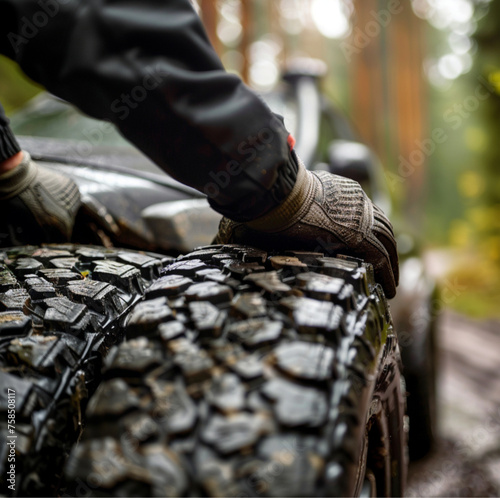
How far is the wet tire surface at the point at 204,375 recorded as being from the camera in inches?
21.9

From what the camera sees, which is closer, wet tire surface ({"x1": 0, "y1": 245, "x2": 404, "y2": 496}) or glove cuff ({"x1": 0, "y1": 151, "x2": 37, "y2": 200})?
wet tire surface ({"x1": 0, "y1": 245, "x2": 404, "y2": 496})

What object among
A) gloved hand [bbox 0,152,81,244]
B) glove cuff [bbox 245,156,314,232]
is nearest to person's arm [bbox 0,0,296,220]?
glove cuff [bbox 245,156,314,232]

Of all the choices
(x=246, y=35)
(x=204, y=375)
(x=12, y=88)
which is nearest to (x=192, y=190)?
(x=204, y=375)

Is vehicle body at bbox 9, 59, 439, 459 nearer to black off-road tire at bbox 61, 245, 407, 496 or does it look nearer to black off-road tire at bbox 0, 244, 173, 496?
black off-road tire at bbox 0, 244, 173, 496

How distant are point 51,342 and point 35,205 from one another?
1.91ft

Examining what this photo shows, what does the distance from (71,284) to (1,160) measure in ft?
1.70

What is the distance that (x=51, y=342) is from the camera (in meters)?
0.73

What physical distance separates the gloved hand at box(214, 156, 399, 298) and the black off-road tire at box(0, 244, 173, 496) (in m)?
0.27

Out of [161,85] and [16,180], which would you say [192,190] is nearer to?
[16,180]

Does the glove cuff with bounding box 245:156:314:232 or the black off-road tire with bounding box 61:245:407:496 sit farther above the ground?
the glove cuff with bounding box 245:156:314:232

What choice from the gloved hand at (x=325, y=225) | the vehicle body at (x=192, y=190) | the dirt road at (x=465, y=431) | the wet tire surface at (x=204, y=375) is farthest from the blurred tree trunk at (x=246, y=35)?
the wet tire surface at (x=204, y=375)

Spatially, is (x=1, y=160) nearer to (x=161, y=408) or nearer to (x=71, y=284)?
(x=71, y=284)

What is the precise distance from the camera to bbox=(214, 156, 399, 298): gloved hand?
886 mm

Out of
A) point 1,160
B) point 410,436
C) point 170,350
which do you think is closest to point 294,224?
point 170,350
